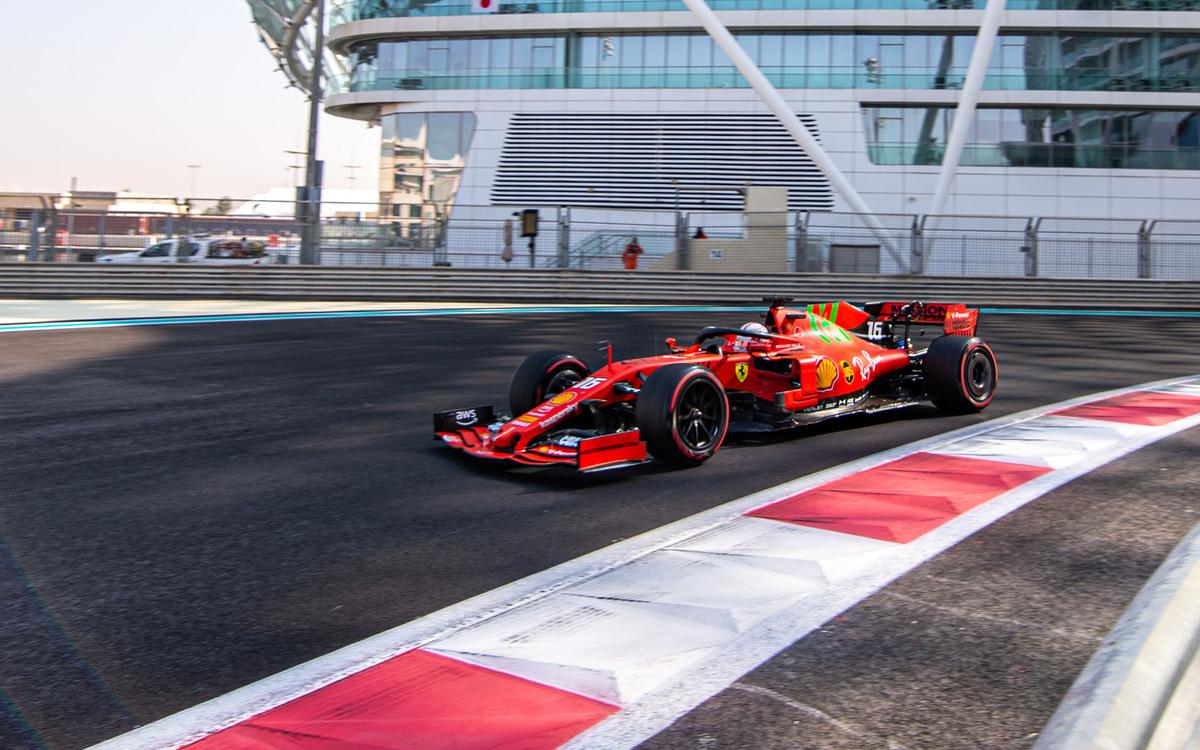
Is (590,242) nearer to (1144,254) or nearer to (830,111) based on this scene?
(1144,254)

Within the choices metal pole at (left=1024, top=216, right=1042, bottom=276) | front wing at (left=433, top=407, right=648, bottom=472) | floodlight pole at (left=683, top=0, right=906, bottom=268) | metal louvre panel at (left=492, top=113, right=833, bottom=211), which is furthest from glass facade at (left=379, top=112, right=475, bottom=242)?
front wing at (left=433, top=407, right=648, bottom=472)

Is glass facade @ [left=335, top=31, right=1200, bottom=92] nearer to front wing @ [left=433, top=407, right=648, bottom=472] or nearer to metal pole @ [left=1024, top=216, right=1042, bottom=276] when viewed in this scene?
metal pole @ [left=1024, top=216, right=1042, bottom=276]

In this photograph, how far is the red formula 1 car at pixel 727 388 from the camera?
19.8 feet

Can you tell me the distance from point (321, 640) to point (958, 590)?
7.67ft

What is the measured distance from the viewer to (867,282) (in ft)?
75.2

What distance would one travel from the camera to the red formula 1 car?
6.03m

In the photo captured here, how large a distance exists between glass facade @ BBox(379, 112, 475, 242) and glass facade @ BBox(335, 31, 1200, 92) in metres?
1.51

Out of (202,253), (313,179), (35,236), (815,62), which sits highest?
(815,62)

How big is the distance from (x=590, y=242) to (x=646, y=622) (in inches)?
886

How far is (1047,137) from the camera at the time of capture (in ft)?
120

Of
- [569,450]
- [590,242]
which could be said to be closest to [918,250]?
[590,242]

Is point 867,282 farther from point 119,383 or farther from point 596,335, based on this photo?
point 119,383

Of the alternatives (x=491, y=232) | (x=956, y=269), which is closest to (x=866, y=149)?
(x=956, y=269)

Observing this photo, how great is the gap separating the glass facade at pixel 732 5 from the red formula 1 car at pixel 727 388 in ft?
102
